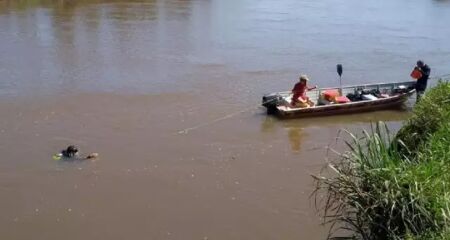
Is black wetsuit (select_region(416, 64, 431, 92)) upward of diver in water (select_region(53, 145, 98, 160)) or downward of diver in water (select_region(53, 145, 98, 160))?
upward

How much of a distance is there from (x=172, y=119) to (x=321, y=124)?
11.2 feet

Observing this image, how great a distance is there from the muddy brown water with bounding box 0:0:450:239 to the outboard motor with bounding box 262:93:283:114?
238 mm

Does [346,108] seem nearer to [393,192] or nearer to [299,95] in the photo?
[299,95]

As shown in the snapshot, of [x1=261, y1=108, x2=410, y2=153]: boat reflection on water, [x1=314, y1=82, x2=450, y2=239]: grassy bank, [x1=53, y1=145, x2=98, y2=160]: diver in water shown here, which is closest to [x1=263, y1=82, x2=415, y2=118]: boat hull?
[x1=261, y1=108, x2=410, y2=153]: boat reflection on water

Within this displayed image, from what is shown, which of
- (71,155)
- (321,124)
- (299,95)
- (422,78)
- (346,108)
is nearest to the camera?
(71,155)

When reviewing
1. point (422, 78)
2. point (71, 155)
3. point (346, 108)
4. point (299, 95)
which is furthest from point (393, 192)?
point (422, 78)

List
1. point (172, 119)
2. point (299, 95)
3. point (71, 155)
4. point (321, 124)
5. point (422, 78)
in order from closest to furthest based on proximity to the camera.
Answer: point (71, 155) → point (172, 119) → point (321, 124) → point (299, 95) → point (422, 78)

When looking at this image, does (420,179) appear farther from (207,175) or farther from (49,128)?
(49,128)

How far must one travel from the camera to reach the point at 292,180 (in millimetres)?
10516

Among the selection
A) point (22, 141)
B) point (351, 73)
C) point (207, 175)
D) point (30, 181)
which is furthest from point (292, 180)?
point (351, 73)

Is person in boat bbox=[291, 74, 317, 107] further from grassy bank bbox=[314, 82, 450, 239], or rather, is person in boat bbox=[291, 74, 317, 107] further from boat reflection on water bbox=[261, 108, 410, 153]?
grassy bank bbox=[314, 82, 450, 239]

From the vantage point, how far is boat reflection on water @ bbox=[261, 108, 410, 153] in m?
13.2

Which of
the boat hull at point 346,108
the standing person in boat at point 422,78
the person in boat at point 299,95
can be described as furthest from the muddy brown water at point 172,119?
the standing person in boat at point 422,78

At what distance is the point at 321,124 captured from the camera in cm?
1388
